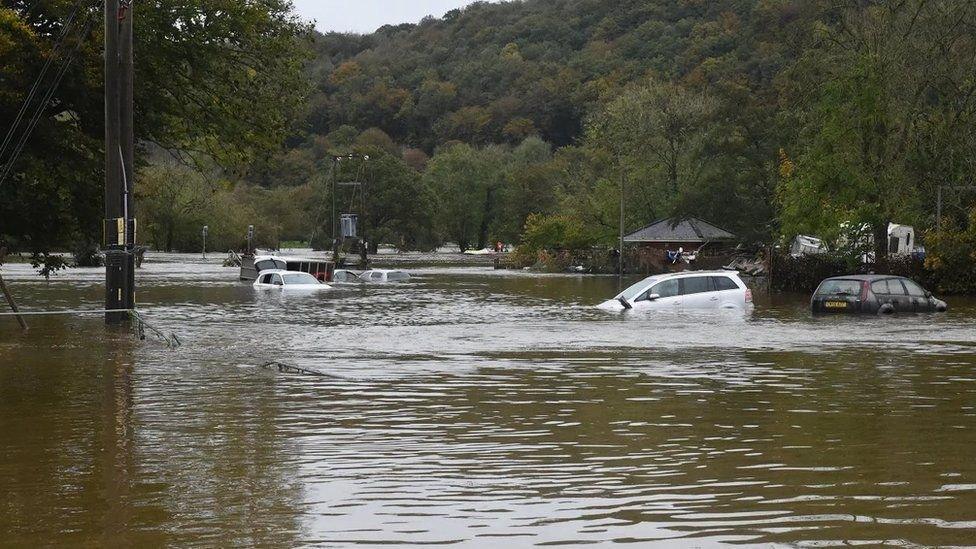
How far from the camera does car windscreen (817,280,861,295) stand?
34.8 m

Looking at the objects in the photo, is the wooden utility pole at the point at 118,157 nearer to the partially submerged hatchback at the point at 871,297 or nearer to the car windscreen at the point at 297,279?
the partially submerged hatchback at the point at 871,297

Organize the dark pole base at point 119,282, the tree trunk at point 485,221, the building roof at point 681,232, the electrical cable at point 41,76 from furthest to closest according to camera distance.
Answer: the tree trunk at point 485,221
the building roof at point 681,232
the electrical cable at point 41,76
the dark pole base at point 119,282

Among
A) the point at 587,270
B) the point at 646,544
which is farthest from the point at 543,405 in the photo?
the point at 587,270

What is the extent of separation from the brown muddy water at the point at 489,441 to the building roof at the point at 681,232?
61598 millimetres

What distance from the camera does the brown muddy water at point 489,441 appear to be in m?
8.41

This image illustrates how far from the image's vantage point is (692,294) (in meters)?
34.9

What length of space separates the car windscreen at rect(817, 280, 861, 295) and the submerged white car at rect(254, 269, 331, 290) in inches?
993

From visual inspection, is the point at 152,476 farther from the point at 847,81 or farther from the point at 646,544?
the point at 847,81

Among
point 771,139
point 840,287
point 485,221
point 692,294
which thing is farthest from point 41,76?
point 485,221

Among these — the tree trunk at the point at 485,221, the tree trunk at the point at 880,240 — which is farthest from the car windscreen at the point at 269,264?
the tree trunk at the point at 485,221

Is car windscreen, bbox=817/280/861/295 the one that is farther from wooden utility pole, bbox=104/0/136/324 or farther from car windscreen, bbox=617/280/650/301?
wooden utility pole, bbox=104/0/136/324

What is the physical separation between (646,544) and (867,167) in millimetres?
49467

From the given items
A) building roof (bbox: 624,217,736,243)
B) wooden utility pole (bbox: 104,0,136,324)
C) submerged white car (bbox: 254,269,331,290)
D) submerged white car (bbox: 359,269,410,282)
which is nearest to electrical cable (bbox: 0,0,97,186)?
wooden utility pole (bbox: 104,0,136,324)

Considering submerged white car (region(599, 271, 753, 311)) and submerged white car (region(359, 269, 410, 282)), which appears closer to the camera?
submerged white car (region(599, 271, 753, 311))
